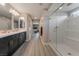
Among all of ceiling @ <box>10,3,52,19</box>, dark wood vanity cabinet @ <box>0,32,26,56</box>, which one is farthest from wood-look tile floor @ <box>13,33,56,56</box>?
ceiling @ <box>10,3,52,19</box>

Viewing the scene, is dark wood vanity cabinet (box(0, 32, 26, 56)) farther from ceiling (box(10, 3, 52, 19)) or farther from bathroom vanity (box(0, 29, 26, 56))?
ceiling (box(10, 3, 52, 19))

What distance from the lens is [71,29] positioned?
4.52 meters

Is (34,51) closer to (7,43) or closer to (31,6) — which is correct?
(7,43)

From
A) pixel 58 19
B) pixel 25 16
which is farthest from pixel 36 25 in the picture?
pixel 58 19

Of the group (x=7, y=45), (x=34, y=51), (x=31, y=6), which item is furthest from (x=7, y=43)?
(x=31, y=6)

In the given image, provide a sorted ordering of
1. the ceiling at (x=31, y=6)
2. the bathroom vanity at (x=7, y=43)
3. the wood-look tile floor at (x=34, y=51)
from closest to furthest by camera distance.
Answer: the bathroom vanity at (x=7, y=43) < the wood-look tile floor at (x=34, y=51) < the ceiling at (x=31, y=6)

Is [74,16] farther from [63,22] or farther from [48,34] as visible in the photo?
[48,34]

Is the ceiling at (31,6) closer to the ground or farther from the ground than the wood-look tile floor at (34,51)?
farther from the ground

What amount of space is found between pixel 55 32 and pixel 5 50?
315 cm

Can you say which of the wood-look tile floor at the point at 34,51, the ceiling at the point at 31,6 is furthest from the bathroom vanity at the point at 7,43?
the ceiling at the point at 31,6

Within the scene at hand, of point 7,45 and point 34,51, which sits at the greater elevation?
point 7,45

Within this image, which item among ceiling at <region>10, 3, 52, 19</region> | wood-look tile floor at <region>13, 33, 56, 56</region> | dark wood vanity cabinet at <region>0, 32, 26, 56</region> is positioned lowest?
wood-look tile floor at <region>13, 33, 56, 56</region>

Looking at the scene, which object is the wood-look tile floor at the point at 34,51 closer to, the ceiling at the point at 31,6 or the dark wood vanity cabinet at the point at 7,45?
the dark wood vanity cabinet at the point at 7,45

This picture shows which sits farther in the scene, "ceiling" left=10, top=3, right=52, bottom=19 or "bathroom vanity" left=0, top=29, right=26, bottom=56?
"ceiling" left=10, top=3, right=52, bottom=19
